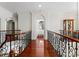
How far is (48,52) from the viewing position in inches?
105

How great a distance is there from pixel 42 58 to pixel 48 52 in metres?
0.15

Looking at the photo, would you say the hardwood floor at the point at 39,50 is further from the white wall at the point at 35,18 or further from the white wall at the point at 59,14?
the white wall at the point at 59,14

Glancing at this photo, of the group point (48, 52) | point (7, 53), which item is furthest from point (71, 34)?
point (7, 53)

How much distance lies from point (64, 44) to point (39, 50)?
478 mm

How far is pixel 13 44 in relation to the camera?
270 centimetres

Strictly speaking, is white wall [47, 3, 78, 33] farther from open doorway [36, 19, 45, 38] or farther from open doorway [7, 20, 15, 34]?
open doorway [7, 20, 15, 34]

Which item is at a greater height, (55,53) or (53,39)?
(53,39)

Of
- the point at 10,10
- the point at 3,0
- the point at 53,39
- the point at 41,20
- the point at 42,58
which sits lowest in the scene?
the point at 42,58

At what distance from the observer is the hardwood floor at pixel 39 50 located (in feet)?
8.68

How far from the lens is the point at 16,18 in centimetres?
263

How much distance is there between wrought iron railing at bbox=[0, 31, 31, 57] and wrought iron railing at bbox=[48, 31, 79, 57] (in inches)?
17.6

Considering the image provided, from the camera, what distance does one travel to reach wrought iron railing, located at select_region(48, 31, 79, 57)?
2562 mm

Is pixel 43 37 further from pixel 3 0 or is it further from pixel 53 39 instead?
pixel 3 0

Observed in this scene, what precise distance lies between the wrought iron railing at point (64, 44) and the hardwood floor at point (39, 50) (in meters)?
0.10
